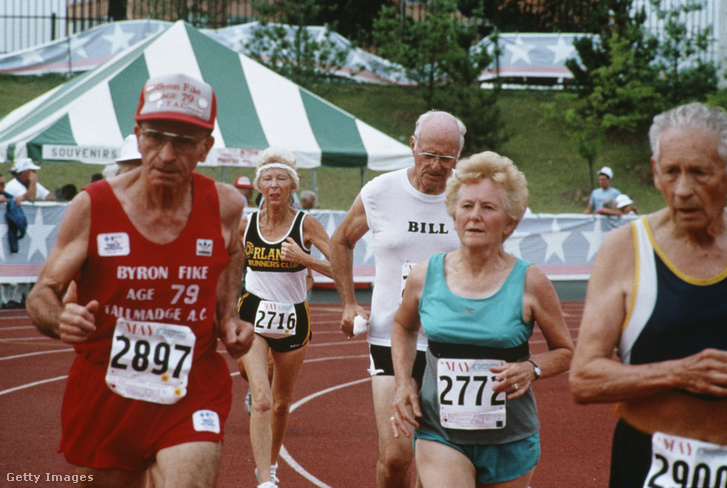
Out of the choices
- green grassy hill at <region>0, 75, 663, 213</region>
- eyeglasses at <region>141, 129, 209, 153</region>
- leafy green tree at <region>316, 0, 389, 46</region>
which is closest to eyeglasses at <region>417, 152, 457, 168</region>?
eyeglasses at <region>141, 129, 209, 153</region>

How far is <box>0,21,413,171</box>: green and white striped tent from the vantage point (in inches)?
596

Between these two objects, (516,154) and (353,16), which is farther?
(353,16)

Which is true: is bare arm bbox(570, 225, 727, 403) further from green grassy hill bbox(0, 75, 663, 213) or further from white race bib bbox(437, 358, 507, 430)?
green grassy hill bbox(0, 75, 663, 213)

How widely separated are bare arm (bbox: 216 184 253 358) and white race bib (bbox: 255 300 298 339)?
2.56 metres

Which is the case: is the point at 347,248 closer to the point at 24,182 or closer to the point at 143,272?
the point at 143,272

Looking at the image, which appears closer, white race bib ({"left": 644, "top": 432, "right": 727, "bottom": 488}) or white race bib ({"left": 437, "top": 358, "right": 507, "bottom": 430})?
white race bib ({"left": 644, "top": 432, "right": 727, "bottom": 488})

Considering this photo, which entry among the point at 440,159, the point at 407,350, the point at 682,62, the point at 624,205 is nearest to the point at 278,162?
the point at 440,159

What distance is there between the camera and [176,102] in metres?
3.38

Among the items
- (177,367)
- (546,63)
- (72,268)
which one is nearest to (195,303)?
(177,367)

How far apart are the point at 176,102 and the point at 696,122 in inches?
76.2

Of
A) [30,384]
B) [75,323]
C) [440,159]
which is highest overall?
[440,159]

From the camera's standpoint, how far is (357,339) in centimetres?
1384

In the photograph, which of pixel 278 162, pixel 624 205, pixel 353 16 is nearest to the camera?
pixel 278 162

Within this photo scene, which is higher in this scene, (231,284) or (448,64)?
(448,64)
